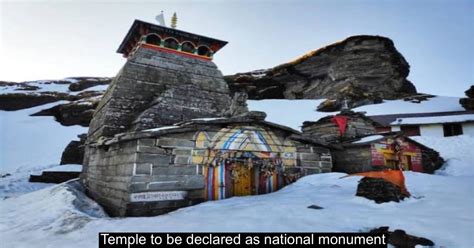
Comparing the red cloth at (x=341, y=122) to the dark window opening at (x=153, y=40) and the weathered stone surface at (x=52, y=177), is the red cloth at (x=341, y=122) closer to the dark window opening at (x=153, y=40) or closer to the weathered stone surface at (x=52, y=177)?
the dark window opening at (x=153, y=40)

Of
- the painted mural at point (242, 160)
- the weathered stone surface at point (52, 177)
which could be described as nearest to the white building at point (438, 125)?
the painted mural at point (242, 160)

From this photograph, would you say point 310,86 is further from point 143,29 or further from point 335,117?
point 143,29

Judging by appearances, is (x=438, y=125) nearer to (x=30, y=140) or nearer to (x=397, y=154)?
(x=397, y=154)

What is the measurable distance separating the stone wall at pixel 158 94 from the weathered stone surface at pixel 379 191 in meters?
7.58

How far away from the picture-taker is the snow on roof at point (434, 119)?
23.9m

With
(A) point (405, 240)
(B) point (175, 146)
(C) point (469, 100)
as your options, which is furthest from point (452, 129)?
(B) point (175, 146)

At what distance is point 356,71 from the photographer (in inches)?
1535

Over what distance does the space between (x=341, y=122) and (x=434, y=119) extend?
15.9m

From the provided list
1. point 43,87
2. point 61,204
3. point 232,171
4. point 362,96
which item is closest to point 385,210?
point 232,171

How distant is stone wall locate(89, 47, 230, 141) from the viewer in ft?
36.0

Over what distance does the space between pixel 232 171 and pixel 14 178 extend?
64.6ft

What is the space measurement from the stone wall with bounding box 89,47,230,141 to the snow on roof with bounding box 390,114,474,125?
19.5 meters

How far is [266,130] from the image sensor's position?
9477 mm

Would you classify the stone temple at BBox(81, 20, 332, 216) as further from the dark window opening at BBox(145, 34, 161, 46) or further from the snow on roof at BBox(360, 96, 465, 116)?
the snow on roof at BBox(360, 96, 465, 116)
